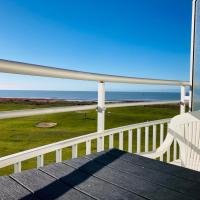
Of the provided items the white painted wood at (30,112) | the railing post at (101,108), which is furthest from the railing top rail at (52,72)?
the white painted wood at (30,112)

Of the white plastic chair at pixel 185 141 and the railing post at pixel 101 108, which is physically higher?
the railing post at pixel 101 108

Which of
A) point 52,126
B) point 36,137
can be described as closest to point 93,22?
point 52,126

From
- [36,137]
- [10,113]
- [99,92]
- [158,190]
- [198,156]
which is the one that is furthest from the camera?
[36,137]

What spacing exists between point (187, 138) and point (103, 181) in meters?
1.17

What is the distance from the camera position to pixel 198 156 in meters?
2.01

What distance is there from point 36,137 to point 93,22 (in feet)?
36.8

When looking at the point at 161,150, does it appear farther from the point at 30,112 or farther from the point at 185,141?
the point at 30,112

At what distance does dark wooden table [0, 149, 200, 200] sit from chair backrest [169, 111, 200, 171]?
0.70m

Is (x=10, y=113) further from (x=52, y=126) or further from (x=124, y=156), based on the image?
(x=52, y=126)

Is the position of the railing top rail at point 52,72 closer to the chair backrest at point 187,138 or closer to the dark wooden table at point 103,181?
the dark wooden table at point 103,181

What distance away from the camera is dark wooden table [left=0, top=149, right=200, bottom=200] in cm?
100

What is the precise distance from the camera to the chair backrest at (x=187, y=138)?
204 cm

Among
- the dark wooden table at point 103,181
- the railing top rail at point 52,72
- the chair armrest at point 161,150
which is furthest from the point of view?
the chair armrest at point 161,150

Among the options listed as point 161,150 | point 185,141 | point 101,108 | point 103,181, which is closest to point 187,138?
point 185,141
